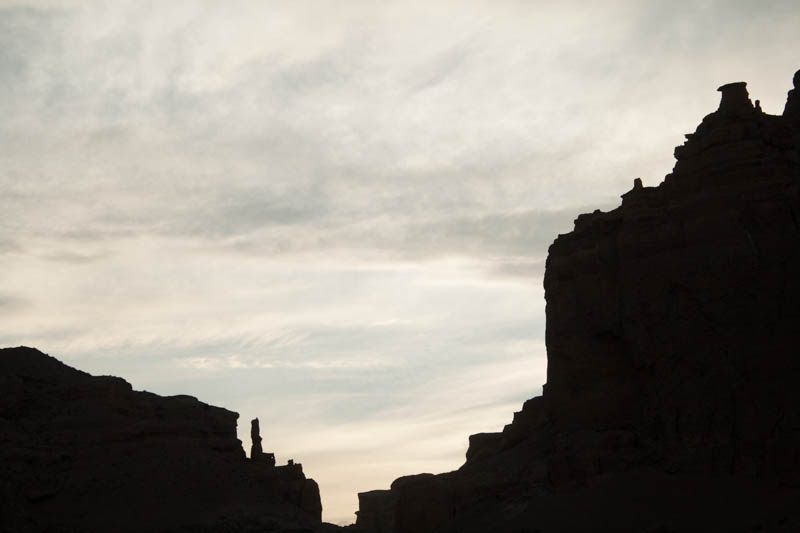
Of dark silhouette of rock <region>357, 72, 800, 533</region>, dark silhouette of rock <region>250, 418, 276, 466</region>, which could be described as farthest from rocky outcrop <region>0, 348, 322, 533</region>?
dark silhouette of rock <region>357, 72, 800, 533</region>

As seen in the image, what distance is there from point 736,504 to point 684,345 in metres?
8.65

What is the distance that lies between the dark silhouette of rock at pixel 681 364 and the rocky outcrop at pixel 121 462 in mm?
14244

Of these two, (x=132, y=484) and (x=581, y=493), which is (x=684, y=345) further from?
(x=132, y=484)

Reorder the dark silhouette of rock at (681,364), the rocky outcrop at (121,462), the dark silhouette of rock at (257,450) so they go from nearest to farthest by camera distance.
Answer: the dark silhouette of rock at (681,364) < the rocky outcrop at (121,462) < the dark silhouette of rock at (257,450)

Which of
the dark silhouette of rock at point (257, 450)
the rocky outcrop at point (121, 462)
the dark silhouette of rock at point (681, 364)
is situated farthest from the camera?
the dark silhouette of rock at point (257, 450)

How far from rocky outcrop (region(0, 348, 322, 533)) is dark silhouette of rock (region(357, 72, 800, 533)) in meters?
14.2

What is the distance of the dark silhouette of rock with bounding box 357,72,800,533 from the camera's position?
151 feet

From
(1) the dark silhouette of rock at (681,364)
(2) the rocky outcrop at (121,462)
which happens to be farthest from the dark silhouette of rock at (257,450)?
(1) the dark silhouette of rock at (681,364)

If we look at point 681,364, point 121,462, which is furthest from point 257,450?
point 681,364

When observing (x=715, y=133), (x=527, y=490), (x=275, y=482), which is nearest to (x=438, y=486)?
(x=527, y=490)

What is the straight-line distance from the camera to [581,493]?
51.4m

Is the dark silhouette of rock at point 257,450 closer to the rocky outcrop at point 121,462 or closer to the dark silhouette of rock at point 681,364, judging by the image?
the rocky outcrop at point 121,462

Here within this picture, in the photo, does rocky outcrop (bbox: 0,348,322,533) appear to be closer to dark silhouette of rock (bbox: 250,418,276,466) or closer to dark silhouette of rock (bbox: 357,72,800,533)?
dark silhouette of rock (bbox: 250,418,276,466)

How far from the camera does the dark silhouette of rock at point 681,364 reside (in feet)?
151
